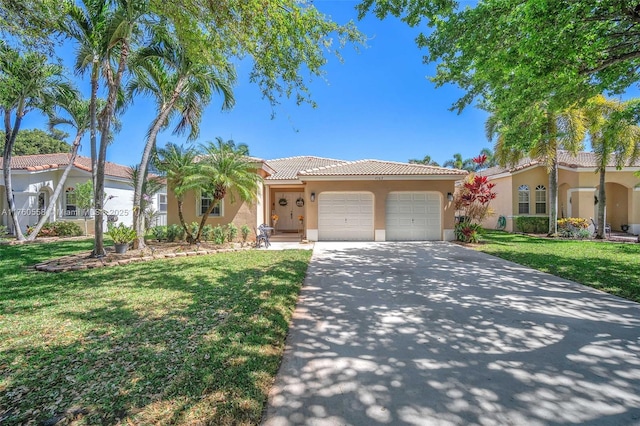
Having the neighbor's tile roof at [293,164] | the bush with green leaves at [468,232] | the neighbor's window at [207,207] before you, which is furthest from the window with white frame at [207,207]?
the bush with green leaves at [468,232]

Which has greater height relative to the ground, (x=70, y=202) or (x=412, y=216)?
(x=70, y=202)

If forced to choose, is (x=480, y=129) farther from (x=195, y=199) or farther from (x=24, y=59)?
(x=24, y=59)

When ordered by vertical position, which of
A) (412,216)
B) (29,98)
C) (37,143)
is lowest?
(412,216)

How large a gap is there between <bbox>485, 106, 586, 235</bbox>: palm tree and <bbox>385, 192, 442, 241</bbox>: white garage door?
427 cm

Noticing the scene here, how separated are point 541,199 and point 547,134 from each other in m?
10.1

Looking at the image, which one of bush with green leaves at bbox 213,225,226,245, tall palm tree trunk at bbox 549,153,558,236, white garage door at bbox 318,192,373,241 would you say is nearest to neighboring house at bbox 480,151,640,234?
tall palm tree trunk at bbox 549,153,558,236

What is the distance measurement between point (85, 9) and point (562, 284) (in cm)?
1568

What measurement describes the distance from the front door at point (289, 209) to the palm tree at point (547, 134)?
12399mm

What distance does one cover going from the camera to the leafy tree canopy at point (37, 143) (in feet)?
99.8

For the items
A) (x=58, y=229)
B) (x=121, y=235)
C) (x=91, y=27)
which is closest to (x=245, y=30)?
(x=91, y=27)

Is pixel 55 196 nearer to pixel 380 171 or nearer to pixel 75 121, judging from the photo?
pixel 75 121

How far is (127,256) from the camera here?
9.32m

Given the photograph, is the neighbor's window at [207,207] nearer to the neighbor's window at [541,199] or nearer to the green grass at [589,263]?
the green grass at [589,263]

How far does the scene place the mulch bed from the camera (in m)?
7.88
